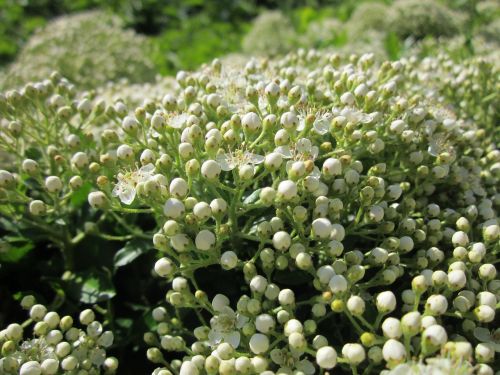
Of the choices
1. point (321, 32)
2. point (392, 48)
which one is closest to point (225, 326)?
point (392, 48)

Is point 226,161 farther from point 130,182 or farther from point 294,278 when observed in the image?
point 294,278

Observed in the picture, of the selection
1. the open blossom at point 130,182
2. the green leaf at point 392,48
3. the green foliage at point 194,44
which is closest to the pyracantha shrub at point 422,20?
the green leaf at point 392,48

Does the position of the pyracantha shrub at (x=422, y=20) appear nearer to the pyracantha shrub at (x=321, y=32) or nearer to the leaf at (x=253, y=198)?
the pyracantha shrub at (x=321, y=32)

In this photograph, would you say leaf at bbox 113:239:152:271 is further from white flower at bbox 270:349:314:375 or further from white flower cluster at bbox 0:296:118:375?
white flower at bbox 270:349:314:375

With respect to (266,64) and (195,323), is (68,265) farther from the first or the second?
(266,64)

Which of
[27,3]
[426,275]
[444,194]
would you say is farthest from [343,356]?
[27,3]

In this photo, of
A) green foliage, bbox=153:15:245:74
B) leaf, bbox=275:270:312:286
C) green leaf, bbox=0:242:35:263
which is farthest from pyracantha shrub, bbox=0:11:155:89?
leaf, bbox=275:270:312:286

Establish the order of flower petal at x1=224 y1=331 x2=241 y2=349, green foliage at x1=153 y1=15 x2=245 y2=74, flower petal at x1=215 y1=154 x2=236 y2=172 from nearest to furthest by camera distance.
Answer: flower petal at x1=224 y1=331 x2=241 y2=349, flower petal at x1=215 y1=154 x2=236 y2=172, green foliage at x1=153 y1=15 x2=245 y2=74
